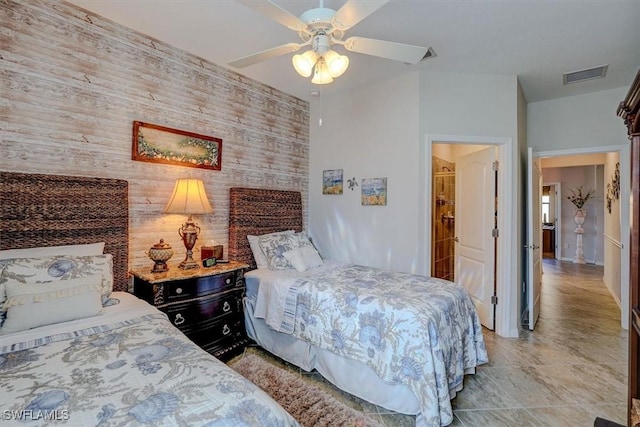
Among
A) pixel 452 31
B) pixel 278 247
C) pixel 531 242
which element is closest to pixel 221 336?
A: pixel 278 247

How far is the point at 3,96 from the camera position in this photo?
6.20ft

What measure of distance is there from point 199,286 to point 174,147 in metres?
1.27

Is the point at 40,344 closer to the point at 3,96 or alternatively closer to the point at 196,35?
the point at 3,96

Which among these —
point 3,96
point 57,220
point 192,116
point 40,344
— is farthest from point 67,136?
point 40,344

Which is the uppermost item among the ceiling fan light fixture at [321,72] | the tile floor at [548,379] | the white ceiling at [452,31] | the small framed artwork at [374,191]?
the white ceiling at [452,31]

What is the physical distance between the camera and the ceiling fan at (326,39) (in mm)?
1461

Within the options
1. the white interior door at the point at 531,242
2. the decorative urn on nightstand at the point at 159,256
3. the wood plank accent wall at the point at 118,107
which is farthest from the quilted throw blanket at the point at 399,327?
the white interior door at the point at 531,242

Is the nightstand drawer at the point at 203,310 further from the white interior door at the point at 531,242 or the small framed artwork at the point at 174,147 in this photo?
the white interior door at the point at 531,242

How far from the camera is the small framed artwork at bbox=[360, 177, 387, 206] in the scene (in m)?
3.38

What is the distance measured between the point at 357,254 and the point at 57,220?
2.76 m

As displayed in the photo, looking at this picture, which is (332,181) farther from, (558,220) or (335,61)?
(558,220)

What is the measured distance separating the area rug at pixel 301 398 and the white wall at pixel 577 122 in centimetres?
400

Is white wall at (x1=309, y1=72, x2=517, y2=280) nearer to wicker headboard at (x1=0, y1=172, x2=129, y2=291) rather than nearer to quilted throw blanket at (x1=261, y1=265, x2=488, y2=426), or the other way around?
quilted throw blanket at (x1=261, y1=265, x2=488, y2=426)

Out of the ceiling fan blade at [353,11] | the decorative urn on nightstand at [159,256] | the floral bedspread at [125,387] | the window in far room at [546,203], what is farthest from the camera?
the window in far room at [546,203]
